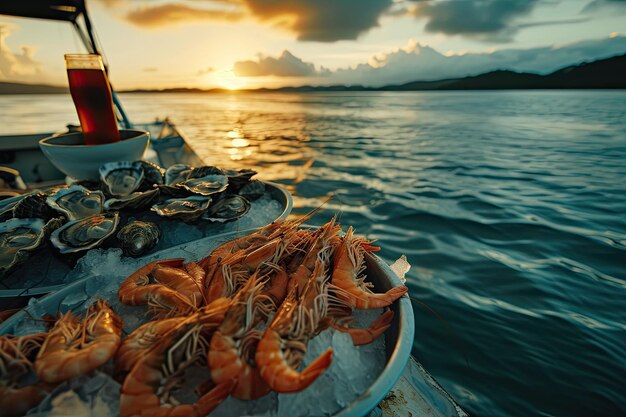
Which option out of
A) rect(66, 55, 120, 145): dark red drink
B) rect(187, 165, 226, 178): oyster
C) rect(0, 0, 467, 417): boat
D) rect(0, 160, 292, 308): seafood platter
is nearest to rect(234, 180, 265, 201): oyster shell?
rect(0, 160, 292, 308): seafood platter

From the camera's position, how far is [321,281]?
1.55 metres

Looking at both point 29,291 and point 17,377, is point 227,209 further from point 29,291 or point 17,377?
point 17,377

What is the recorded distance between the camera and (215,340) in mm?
1215

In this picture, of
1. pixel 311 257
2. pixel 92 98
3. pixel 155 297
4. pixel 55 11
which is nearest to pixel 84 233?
pixel 155 297

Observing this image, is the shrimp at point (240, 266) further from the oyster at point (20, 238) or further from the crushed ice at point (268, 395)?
the oyster at point (20, 238)

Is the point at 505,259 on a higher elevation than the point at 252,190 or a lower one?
lower

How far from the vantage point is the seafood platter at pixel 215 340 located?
1.08 metres

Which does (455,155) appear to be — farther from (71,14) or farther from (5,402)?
(5,402)

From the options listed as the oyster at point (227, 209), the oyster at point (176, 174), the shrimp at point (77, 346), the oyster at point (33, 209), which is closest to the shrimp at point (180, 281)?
the shrimp at point (77, 346)

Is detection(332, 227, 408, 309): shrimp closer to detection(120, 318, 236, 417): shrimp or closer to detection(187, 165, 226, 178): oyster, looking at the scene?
detection(120, 318, 236, 417): shrimp

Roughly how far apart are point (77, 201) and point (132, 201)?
54 cm

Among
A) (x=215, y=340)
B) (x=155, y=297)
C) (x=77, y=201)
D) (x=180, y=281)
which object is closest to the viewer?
(x=215, y=340)

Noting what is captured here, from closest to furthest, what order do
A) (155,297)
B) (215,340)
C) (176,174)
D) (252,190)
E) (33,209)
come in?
(215,340) < (155,297) < (33,209) < (252,190) < (176,174)

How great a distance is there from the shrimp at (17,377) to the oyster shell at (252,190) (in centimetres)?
178
